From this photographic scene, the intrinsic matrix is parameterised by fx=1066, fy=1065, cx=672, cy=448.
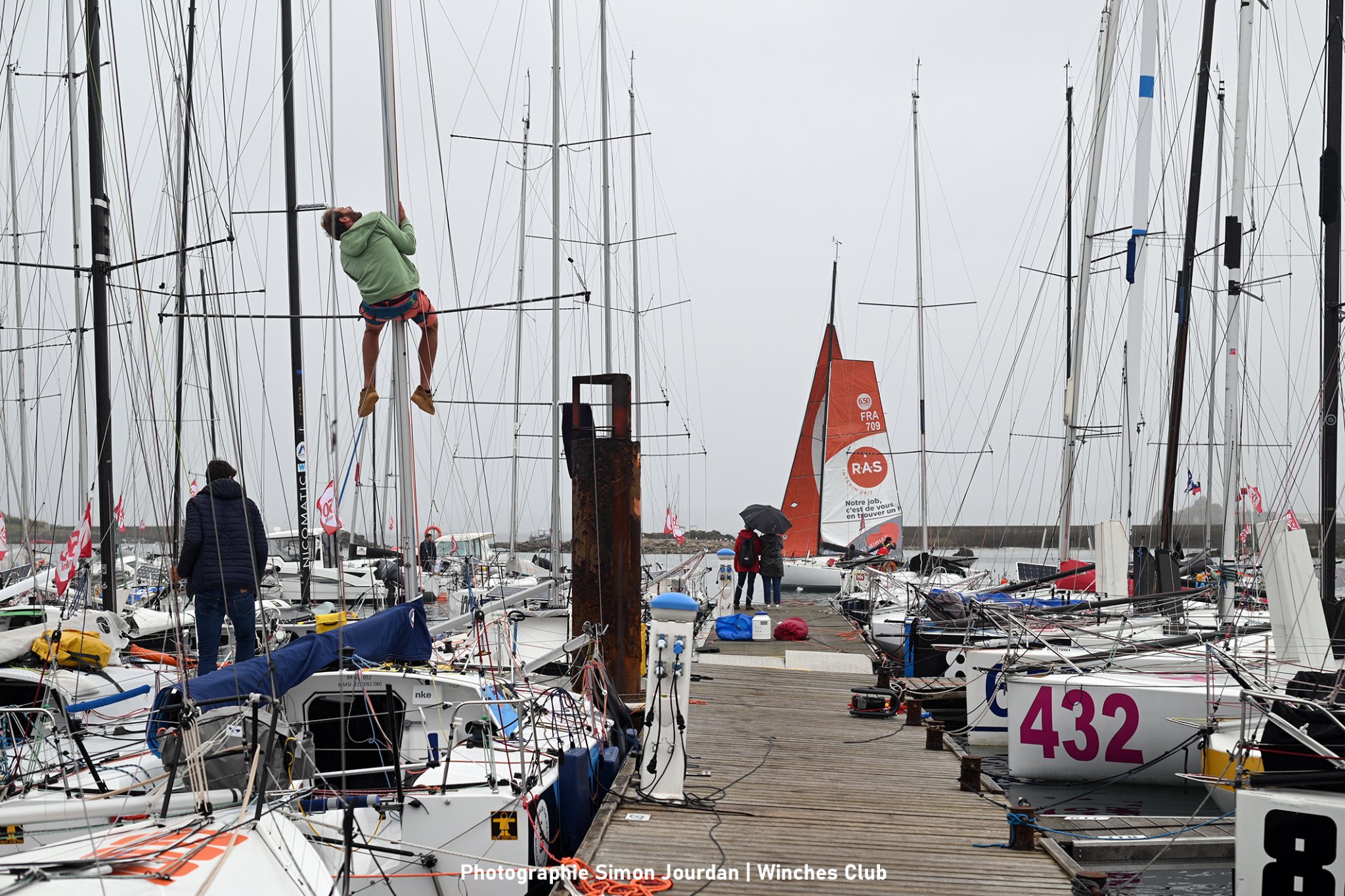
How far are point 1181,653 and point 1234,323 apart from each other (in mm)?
8055

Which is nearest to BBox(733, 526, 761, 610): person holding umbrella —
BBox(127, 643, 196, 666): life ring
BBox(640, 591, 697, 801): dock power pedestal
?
BBox(127, 643, 196, 666): life ring

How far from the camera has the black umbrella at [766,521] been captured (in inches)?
807

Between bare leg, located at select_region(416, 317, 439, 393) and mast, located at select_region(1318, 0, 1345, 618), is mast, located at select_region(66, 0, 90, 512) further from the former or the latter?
mast, located at select_region(1318, 0, 1345, 618)

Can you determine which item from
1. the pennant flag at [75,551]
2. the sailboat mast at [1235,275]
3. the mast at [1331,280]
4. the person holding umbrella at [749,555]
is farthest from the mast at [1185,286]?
the pennant flag at [75,551]

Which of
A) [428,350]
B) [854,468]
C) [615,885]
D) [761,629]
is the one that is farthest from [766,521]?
[615,885]

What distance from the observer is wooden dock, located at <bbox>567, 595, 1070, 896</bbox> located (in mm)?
5598

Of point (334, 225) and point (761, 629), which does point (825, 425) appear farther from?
point (334, 225)

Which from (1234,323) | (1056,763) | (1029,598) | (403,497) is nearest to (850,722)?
(1056,763)

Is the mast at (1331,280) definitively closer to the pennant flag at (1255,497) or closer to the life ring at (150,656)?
the life ring at (150,656)

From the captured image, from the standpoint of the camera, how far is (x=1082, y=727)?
894cm

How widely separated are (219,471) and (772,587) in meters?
15.2

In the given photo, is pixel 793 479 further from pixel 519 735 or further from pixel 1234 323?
pixel 519 735

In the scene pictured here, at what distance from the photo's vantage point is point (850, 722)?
1012 centimetres

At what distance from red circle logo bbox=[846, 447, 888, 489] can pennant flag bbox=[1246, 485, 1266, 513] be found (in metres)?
9.14
